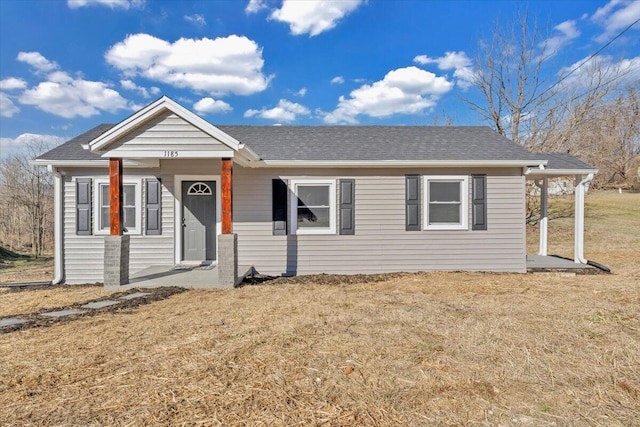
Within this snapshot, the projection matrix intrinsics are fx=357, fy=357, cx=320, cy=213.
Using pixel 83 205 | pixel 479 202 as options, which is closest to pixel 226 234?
pixel 83 205

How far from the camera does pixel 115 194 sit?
671cm

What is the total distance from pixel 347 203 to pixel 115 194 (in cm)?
477

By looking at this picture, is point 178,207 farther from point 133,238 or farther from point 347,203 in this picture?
point 347,203

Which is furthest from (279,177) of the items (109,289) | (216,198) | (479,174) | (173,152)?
(479,174)

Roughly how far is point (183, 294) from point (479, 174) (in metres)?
6.90

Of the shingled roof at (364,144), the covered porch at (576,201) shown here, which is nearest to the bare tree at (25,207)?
the shingled roof at (364,144)

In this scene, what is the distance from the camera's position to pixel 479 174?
8.38m

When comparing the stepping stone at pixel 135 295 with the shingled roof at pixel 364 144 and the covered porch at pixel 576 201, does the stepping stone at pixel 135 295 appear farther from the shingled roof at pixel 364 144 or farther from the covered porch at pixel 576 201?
the covered porch at pixel 576 201

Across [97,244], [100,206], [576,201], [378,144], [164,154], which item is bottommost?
[97,244]

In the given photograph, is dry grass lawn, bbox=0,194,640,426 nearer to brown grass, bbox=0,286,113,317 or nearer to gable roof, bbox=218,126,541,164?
brown grass, bbox=0,286,113,317

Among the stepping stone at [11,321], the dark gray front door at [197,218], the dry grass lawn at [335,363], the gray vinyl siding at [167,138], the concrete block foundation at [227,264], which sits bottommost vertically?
the stepping stone at [11,321]

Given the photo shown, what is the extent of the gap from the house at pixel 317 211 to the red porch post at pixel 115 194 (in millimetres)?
1443

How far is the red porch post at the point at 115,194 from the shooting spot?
21.9 feet

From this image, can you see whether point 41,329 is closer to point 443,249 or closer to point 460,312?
point 460,312
